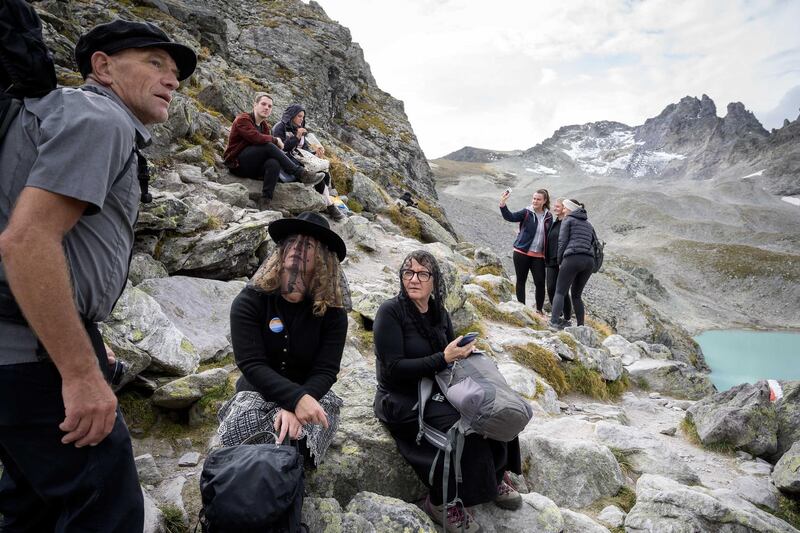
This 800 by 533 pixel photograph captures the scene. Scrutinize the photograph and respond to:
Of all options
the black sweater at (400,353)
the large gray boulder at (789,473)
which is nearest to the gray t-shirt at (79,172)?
the black sweater at (400,353)

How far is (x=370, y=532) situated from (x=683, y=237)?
105 m

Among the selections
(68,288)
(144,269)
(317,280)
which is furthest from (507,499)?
(144,269)

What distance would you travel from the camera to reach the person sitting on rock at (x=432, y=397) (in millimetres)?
3875

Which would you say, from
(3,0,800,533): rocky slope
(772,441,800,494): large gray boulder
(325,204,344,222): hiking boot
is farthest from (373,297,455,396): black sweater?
(325,204,344,222): hiking boot

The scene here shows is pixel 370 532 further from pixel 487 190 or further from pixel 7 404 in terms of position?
pixel 487 190

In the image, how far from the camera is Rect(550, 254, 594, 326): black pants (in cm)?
1020

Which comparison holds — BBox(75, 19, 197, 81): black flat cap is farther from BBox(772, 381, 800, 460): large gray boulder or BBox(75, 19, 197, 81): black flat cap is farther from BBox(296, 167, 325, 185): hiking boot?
BBox(296, 167, 325, 185): hiking boot

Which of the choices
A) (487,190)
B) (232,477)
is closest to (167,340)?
(232,477)

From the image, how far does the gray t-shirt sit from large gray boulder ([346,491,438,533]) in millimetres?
2540

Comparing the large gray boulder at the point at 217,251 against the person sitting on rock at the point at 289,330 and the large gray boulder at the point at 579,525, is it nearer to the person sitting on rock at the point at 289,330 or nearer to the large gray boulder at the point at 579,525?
the person sitting on rock at the point at 289,330

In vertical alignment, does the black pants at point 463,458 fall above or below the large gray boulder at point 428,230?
below

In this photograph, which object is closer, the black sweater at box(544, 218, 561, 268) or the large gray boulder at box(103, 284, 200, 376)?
the large gray boulder at box(103, 284, 200, 376)

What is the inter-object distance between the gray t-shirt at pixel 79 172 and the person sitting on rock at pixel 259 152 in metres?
9.47

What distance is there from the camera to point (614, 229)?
3905 inches
